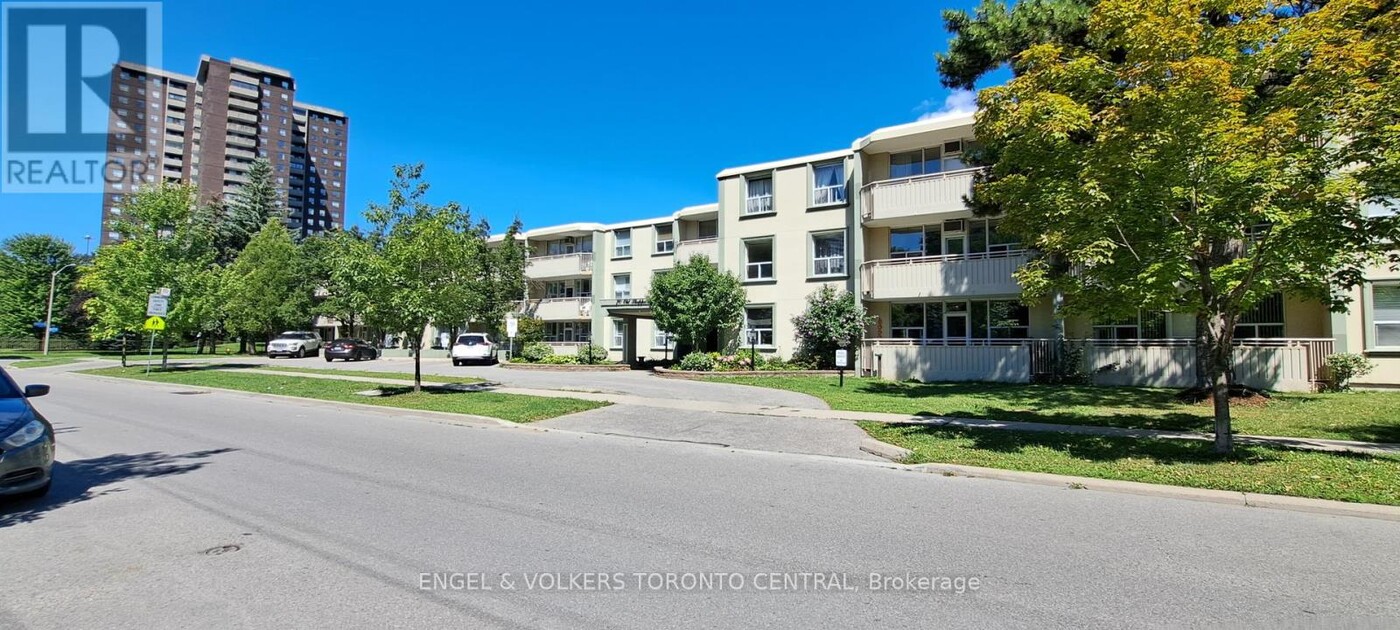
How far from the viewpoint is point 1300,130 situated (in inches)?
295

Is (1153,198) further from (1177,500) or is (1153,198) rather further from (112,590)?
(112,590)

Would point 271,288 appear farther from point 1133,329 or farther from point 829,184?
point 1133,329

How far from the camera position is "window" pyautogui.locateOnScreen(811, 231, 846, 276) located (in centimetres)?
2556

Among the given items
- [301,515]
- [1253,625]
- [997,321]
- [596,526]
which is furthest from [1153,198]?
[997,321]

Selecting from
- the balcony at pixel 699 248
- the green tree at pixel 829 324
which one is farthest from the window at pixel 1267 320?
the balcony at pixel 699 248

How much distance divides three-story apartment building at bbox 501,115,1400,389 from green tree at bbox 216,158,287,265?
46.8 metres

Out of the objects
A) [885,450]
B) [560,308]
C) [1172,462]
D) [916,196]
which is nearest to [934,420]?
[885,450]

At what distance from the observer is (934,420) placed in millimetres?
12047

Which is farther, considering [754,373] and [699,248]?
[699,248]

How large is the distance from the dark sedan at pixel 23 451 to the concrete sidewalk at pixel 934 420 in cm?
1008

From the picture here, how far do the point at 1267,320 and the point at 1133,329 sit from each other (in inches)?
123

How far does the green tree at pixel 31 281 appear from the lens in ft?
150

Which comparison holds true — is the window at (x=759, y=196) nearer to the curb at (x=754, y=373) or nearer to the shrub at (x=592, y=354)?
the curb at (x=754, y=373)

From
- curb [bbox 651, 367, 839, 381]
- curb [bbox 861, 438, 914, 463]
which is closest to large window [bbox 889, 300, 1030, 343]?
curb [bbox 651, 367, 839, 381]
